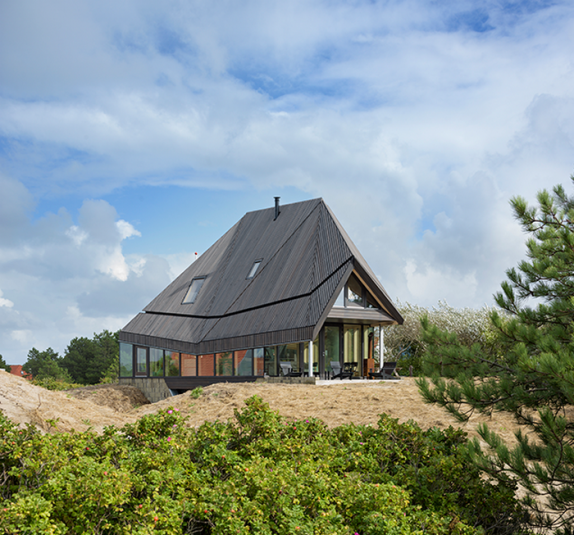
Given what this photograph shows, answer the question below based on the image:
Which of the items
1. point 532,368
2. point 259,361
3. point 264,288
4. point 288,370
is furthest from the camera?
point 264,288

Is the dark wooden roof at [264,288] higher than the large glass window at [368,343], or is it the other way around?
the dark wooden roof at [264,288]

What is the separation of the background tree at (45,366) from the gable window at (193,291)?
106 feet

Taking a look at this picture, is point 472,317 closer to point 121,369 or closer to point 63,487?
point 121,369

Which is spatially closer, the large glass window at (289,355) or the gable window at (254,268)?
the large glass window at (289,355)

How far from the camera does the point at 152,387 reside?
909 inches

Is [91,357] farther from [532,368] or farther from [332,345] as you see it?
[532,368]

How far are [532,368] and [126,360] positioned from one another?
76.1 ft

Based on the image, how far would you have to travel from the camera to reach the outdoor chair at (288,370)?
19203 millimetres

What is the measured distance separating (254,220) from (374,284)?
8.60 m

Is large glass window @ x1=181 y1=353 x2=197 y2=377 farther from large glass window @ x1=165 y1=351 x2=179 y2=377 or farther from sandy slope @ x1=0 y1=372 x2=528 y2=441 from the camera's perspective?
sandy slope @ x1=0 y1=372 x2=528 y2=441

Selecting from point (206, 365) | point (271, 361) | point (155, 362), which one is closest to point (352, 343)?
point (271, 361)

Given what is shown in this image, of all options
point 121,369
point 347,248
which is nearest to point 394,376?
point 347,248

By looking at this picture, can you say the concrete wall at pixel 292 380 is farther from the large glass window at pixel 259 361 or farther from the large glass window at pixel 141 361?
the large glass window at pixel 141 361

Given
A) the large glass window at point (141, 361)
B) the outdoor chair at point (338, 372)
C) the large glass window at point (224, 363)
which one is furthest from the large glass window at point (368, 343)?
the large glass window at point (141, 361)
